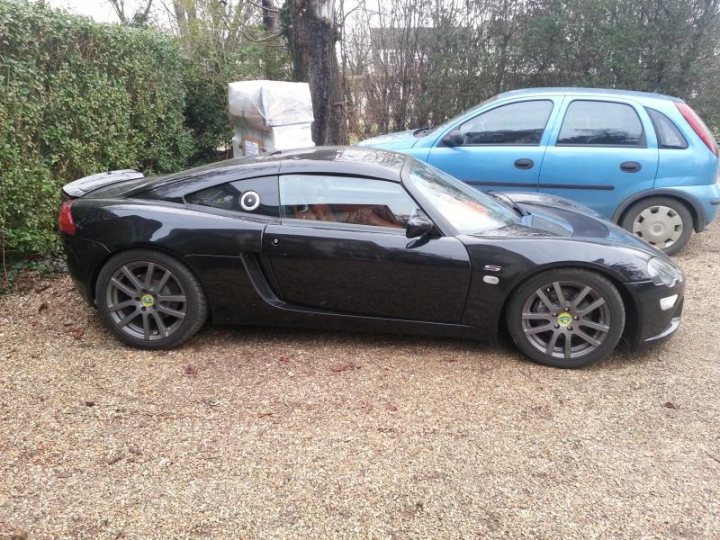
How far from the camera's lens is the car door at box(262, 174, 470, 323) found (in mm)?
3455

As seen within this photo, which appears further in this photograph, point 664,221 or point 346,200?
point 664,221

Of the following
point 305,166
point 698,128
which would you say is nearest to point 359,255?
point 305,166

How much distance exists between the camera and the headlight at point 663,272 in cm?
344

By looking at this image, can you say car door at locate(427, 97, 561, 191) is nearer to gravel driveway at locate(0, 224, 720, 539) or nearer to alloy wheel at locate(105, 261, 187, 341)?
gravel driveway at locate(0, 224, 720, 539)

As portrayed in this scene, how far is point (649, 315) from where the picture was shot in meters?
3.47

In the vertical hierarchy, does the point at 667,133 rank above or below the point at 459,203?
above

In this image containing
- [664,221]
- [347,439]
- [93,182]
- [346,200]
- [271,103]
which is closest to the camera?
[347,439]

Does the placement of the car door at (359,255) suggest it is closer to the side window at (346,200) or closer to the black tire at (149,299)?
the side window at (346,200)

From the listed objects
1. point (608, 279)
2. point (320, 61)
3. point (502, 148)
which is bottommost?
point (608, 279)

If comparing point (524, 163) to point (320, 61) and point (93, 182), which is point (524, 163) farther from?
point (93, 182)

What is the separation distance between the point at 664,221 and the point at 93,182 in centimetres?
539

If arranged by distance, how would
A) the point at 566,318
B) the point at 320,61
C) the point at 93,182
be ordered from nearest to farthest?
the point at 566,318
the point at 93,182
the point at 320,61

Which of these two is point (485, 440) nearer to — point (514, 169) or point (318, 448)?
point (318, 448)

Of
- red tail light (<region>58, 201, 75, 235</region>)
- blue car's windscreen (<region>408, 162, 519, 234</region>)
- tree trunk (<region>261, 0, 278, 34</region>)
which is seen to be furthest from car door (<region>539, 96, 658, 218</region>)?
tree trunk (<region>261, 0, 278, 34</region>)
